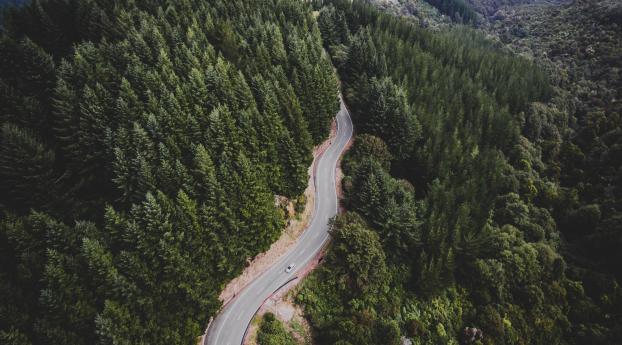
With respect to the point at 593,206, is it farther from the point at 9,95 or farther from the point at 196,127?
the point at 9,95

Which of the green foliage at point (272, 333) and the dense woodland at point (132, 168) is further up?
the dense woodland at point (132, 168)

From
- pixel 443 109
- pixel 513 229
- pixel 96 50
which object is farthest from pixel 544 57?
pixel 96 50

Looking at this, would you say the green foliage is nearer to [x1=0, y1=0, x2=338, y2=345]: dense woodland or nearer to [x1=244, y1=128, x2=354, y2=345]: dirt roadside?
[x1=244, y1=128, x2=354, y2=345]: dirt roadside

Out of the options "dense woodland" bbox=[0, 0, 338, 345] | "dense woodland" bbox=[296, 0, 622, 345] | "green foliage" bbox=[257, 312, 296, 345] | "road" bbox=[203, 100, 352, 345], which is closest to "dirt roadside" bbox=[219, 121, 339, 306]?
"road" bbox=[203, 100, 352, 345]

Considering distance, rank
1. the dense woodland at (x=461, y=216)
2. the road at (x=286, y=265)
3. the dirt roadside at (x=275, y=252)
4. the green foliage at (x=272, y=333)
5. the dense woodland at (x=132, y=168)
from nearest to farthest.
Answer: the dense woodland at (x=132, y=168)
the green foliage at (x=272, y=333)
the road at (x=286, y=265)
the dirt roadside at (x=275, y=252)
the dense woodland at (x=461, y=216)

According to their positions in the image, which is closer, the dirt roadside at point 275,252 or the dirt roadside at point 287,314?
the dirt roadside at point 287,314

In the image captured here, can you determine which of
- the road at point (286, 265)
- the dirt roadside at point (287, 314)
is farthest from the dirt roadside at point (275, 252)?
the dirt roadside at point (287, 314)

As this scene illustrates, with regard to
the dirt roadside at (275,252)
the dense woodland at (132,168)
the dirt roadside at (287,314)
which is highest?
the dense woodland at (132,168)

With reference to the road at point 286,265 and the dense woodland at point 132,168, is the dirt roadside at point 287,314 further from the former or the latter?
the dense woodland at point 132,168
